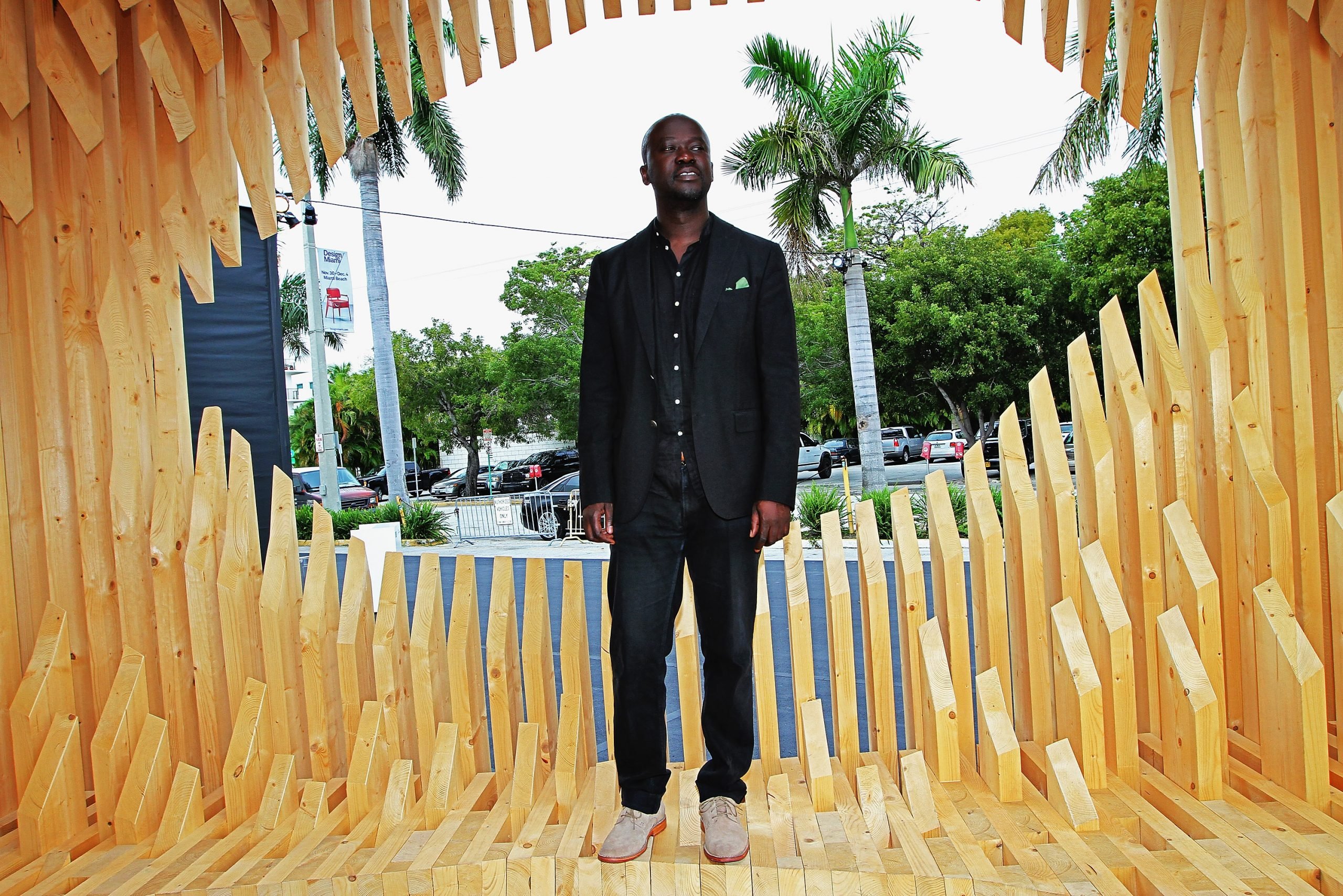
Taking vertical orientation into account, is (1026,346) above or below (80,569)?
above

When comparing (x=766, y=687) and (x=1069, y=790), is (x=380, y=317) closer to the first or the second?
(x=766, y=687)

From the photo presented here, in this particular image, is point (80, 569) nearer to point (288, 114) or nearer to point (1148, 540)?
point (288, 114)

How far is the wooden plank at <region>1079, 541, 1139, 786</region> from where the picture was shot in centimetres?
272

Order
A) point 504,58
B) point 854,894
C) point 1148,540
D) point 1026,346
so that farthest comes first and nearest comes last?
point 1026,346, point 504,58, point 1148,540, point 854,894

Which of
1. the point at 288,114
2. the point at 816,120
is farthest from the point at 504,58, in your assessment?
the point at 816,120

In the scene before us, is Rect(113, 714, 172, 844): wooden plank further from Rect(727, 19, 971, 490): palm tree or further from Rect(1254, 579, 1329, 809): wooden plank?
Rect(727, 19, 971, 490): palm tree

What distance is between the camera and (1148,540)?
2867mm

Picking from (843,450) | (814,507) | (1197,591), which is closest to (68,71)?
(1197,591)

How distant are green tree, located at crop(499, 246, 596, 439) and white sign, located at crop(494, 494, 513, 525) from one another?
12.8 metres

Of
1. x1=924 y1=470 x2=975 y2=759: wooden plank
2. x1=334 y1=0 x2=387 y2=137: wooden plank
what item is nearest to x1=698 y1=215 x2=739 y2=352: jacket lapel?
x1=924 y1=470 x2=975 y2=759: wooden plank

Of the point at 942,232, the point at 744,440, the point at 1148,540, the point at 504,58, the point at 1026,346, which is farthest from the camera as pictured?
the point at 942,232

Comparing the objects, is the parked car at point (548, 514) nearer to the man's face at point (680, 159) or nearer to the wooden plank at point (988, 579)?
the wooden plank at point (988, 579)

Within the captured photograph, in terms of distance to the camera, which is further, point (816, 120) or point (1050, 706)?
point (816, 120)

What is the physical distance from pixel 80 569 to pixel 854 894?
8.64 ft
